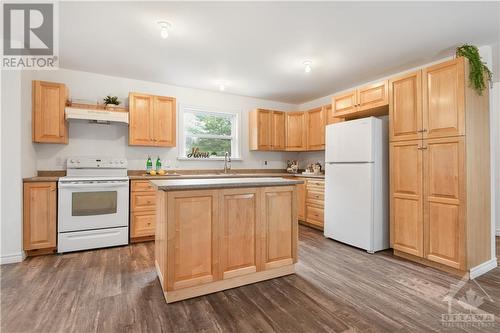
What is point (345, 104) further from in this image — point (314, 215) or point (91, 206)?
point (91, 206)

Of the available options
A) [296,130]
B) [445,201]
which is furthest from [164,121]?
[445,201]

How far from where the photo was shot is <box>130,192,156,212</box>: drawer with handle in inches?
141

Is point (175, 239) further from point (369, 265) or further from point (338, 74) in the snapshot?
point (338, 74)

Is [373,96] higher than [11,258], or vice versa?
[373,96]

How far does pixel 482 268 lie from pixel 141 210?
4.24 meters

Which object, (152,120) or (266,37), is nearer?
(266,37)

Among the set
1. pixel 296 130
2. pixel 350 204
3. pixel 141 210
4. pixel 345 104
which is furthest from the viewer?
pixel 296 130

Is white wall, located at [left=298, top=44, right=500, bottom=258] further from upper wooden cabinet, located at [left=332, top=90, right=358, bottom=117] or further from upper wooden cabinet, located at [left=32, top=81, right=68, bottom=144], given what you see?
upper wooden cabinet, located at [left=32, top=81, right=68, bottom=144]

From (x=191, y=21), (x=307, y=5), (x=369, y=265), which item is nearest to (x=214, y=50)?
(x=191, y=21)

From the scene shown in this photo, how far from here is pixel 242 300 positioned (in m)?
2.06

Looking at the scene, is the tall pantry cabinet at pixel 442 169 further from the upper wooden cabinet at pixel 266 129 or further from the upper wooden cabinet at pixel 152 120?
the upper wooden cabinet at pixel 152 120

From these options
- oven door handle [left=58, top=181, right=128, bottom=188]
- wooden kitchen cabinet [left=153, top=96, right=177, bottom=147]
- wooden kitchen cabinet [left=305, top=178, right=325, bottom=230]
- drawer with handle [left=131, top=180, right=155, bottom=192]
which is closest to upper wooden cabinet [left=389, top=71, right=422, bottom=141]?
wooden kitchen cabinet [left=305, top=178, right=325, bottom=230]

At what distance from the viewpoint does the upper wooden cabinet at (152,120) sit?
3.93 m

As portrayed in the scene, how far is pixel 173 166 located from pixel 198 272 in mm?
2727
